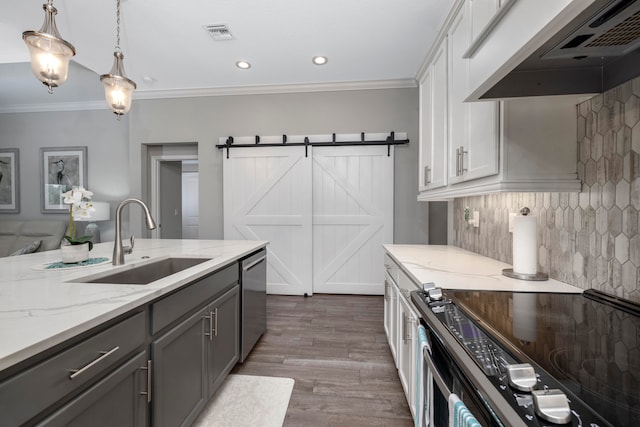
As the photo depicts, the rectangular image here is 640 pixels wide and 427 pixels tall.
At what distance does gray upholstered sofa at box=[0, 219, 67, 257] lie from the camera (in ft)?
15.6

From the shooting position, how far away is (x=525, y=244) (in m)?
1.48

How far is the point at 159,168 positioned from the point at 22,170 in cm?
276

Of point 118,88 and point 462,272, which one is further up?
point 118,88

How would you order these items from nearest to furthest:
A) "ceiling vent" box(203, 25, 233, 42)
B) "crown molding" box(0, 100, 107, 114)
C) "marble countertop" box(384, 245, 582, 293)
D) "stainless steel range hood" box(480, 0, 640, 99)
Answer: "stainless steel range hood" box(480, 0, 640, 99) < "marble countertop" box(384, 245, 582, 293) < "ceiling vent" box(203, 25, 233, 42) < "crown molding" box(0, 100, 107, 114)

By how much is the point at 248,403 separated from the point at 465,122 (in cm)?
220

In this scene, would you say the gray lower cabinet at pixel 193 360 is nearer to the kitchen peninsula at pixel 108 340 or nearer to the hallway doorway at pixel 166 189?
the kitchen peninsula at pixel 108 340

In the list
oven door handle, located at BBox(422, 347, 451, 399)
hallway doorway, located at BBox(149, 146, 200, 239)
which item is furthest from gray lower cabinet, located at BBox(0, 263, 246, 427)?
hallway doorway, located at BBox(149, 146, 200, 239)

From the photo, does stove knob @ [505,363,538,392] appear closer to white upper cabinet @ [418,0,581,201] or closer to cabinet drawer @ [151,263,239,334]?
white upper cabinet @ [418,0,581,201]

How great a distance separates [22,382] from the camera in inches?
28.1

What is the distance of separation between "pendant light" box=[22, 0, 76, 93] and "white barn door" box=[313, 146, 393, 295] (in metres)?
2.75

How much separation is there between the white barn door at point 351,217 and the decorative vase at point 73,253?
284 centimetres

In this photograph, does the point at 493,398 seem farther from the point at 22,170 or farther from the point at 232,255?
the point at 22,170

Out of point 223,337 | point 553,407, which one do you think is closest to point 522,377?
point 553,407

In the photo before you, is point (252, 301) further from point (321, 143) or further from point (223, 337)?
point (321, 143)
